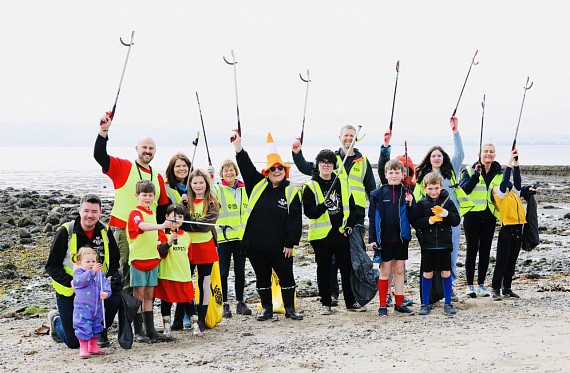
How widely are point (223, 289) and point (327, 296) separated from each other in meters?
1.31

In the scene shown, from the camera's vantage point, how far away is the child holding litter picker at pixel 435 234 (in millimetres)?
7516

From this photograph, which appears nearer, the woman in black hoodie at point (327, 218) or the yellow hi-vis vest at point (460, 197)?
the woman in black hoodie at point (327, 218)

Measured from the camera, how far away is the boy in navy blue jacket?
7.60 metres

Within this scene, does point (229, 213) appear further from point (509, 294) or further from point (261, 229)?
point (509, 294)

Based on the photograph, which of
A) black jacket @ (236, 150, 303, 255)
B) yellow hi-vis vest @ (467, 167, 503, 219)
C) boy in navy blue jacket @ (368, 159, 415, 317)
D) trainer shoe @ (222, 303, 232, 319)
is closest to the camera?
black jacket @ (236, 150, 303, 255)

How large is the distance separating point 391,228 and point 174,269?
2616 millimetres

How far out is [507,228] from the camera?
841cm

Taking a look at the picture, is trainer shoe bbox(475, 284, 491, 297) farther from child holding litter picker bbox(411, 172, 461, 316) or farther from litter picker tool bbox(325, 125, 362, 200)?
litter picker tool bbox(325, 125, 362, 200)

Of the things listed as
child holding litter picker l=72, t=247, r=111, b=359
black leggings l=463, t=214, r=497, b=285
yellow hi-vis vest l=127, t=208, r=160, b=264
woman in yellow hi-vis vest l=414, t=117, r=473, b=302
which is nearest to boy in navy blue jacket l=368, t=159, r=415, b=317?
woman in yellow hi-vis vest l=414, t=117, r=473, b=302

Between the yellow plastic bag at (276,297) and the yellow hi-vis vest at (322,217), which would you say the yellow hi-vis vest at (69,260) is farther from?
the yellow hi-vis vest at (322,217)

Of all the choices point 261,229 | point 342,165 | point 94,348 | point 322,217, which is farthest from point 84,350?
point 342,165

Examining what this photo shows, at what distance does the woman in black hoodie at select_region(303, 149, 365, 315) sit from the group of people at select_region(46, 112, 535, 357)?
0.01m

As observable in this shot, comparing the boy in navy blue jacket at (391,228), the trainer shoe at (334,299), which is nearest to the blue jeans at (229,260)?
the trainer shoe at (334,299)

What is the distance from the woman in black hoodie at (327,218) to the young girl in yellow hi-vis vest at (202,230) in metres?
1.17
